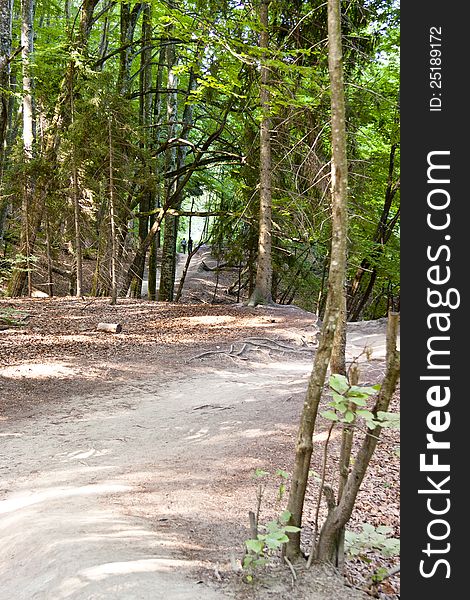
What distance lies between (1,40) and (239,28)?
571cm

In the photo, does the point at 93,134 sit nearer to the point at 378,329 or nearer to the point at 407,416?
the point at 378,329

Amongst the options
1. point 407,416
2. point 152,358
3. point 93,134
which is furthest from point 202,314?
point 407,416

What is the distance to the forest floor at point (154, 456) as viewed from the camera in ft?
11.4

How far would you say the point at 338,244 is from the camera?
3873 millimetres

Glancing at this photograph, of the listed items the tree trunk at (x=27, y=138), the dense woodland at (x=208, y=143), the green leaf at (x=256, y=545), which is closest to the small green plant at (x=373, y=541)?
the green leaf at (x=256, y=545)

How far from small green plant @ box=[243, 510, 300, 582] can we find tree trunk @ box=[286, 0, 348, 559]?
0.57 feet

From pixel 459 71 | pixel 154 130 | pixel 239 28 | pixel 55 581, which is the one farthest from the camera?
pixel 154 130

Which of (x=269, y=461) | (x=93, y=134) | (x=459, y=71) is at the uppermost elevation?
(x=93, y=134)

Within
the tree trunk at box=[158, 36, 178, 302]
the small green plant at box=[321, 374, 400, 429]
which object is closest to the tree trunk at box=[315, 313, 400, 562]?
the small green plant at box=[321, 374, 400, 429]

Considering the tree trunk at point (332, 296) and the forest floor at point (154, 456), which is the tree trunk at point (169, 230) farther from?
the tree trunk at point (332, 296)

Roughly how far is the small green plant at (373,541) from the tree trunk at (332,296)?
0.38 m

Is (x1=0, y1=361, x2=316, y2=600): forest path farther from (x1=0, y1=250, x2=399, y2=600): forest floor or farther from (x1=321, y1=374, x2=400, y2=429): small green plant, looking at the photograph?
(x1=321, y1=374, x2=400, y2=429): small green plant

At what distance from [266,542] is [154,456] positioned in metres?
3.30

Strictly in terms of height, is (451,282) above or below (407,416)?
above
